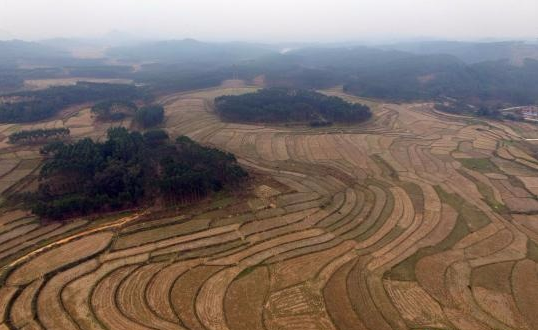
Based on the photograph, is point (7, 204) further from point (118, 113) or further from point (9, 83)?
point (9, 83)

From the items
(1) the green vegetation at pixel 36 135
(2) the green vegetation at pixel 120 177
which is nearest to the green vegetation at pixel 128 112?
(1) the green vegetation at pixel 36 135

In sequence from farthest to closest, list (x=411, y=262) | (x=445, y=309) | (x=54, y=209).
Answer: (x=54, y=209) → (x=411, y=262) → (x=445, y=309)

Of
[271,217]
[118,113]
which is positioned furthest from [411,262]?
[118,113]

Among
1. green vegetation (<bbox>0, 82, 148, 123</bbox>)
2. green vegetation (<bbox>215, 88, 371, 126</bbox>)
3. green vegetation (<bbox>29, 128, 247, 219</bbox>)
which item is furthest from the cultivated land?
green vegetation (<bbox>215, 88, 371, 126</bbox>)

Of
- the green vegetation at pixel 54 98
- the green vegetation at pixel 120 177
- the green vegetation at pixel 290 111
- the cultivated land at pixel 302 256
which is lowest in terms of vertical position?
the cultivated land at pixel 302 256

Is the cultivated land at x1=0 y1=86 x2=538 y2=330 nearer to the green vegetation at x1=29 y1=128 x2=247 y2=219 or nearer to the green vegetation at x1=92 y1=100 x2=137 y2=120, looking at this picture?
the green vegetation at x1=29 y1=128 x2=247 y2=219

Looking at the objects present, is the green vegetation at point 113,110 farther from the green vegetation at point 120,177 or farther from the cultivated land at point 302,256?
the green vegetation at point 120,177
